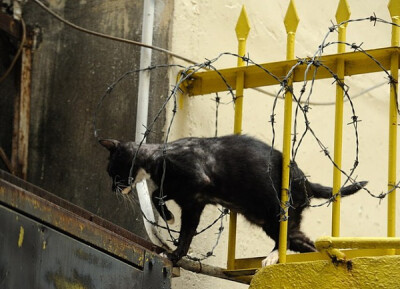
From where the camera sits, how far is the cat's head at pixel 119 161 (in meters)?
6.32

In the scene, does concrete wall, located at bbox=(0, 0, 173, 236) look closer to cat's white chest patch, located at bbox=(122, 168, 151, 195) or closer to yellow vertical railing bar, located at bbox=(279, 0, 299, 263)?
cat's white chest patch, located at bbox=(122, 168, 151, 195)

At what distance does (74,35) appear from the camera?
291 inches

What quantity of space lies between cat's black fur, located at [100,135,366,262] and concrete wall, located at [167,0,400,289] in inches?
20.3

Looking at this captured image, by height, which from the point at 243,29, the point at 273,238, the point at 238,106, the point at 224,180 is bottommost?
the point at 273,238

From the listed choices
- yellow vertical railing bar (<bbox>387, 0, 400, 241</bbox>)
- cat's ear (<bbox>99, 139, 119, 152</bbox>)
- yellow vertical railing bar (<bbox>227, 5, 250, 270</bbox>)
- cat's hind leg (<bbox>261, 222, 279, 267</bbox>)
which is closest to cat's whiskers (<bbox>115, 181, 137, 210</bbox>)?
cat's ear (<bbox>99, 139, 119, 152</bbox>)

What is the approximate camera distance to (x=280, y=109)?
7574mm

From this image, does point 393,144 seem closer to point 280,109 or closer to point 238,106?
point 238,106

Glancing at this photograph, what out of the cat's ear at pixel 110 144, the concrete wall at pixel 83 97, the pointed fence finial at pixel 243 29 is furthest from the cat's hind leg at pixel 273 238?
the pointed fence finial at pixel 243 29

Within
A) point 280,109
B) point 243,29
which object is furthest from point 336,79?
point 280,109

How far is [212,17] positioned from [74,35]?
110 centimetres

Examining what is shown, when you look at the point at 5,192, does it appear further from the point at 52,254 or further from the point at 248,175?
the point at 248,175

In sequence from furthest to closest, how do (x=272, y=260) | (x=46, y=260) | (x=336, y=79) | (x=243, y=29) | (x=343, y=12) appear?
(x=243, y=29) → (x=343, y=12) → (x=336, y=79) → (x=272, y=260) → (x=46, y=260)

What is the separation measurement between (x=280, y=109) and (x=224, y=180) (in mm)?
1668

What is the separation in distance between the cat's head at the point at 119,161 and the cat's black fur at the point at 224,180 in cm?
6
